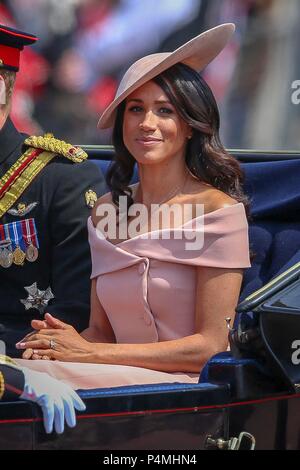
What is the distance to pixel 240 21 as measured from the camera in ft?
19.9

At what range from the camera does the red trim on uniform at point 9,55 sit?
329 centimetres

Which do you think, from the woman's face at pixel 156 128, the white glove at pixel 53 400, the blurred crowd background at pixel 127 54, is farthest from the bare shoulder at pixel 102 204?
the blurred crowd background at pixel 127 54

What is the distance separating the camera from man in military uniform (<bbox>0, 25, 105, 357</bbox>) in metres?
3.27

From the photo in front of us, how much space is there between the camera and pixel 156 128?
2.98 meters

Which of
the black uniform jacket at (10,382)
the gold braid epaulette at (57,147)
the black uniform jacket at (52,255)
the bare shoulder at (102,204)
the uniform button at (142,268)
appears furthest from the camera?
the gold braid epaulette at (57,147)

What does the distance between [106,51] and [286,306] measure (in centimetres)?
373

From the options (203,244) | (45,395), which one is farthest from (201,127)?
(45,395)

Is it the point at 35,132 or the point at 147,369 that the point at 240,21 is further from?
the point at 147,369

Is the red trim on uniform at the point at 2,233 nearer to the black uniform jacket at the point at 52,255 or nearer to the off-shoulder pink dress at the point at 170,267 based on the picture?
the black uniform jacket at the point at 52,255

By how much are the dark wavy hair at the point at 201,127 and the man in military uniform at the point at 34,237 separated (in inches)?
14.8

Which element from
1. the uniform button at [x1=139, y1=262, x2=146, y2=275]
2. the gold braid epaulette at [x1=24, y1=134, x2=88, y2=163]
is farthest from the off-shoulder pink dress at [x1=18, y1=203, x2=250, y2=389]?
the gold braid epaulette at [x1=24, y1=134, x2=88, y2=163]

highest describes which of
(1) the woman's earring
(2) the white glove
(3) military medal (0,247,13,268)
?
(1) the woman's earring

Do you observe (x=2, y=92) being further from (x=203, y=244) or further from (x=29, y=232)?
(x=203, y=244)

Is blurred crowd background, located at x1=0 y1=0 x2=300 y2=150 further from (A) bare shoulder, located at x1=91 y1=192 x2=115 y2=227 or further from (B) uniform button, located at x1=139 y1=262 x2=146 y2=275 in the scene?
(B) uniform button, located at x1=139 y1=262 x2=146 y2=275
